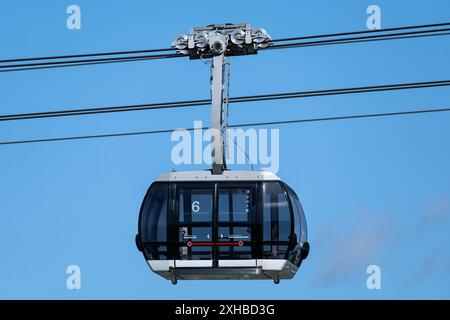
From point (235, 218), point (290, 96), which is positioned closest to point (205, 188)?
point (235, 218)

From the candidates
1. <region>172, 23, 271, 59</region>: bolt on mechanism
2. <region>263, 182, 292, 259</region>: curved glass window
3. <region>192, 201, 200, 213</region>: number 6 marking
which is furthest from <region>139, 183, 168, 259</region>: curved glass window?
<region>172, 23, 271, 59</region>: bolt on mechanism

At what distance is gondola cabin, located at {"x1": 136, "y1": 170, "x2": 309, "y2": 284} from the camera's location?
108 ft

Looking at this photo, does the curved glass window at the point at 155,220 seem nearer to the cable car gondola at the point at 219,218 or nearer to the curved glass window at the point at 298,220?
the cable car gondola at the point at 219,218

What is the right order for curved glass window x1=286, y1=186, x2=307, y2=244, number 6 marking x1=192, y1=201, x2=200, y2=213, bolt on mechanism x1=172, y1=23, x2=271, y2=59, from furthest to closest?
bolt on mechanism x1=172, y1=23, x2=271, y2=59 → curved glass window x1=286, y1=186, x2=307, y2=244 → number 6 marking x1=192, y1=201, x2=200, y2=213

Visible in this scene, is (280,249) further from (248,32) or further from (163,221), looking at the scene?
(248,32)

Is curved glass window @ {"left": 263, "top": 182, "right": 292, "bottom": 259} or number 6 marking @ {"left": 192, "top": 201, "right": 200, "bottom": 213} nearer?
curved glass window @ {"left": 263, "top": 182, "right": 292, "bottom": 259}

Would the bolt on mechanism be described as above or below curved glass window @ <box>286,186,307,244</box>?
above

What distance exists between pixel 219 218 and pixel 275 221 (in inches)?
47.5

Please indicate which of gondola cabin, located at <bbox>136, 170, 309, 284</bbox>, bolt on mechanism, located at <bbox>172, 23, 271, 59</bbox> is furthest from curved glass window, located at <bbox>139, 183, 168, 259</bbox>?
bolt on mechanism, located at <bbox>172, 23, 271, 59</bbox>

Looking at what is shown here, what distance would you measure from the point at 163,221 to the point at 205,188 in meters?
1.20

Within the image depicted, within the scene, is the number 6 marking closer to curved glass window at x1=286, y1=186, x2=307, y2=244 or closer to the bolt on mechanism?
curved glass window at x1=286, y1=186, x2=307, y2=244

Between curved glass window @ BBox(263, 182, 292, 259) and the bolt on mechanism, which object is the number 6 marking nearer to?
curved glass window @ BBox(263, 182, 292, 259)

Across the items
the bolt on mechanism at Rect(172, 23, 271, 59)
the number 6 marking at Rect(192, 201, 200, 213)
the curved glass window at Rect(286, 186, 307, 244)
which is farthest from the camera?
the bolt on mechanism at Rect(172, 23, 271, 59)

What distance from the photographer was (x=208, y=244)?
1299 inches
